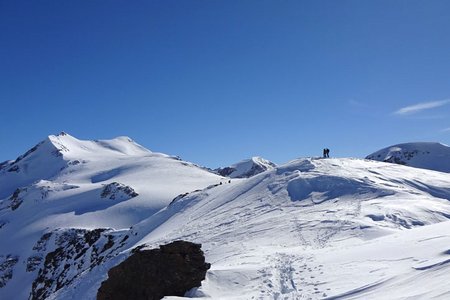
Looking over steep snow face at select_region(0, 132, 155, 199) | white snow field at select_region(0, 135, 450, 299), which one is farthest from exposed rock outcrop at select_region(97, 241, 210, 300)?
steep snow face at select_region(0, 132, 155, 199)

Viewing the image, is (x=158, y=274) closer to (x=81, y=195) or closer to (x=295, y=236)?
(x=295, y=236)

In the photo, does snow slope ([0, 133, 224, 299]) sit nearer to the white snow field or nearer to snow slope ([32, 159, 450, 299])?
the white snow field

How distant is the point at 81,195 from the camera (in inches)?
4341

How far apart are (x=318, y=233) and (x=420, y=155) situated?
168456 mm

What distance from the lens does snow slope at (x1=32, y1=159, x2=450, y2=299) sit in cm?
1312

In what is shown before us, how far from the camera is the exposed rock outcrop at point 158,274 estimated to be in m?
16.3

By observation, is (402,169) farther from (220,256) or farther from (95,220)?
(95,220)

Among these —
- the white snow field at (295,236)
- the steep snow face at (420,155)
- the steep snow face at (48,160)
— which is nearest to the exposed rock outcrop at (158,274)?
the white snow field at (295,236)

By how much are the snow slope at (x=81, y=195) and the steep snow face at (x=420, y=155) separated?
93.1 meters

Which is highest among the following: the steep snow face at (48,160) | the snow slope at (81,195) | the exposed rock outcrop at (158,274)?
the steep snow face at (48,160)

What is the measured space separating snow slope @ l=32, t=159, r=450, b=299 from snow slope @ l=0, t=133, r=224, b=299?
38195 mm

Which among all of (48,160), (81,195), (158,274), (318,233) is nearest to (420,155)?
(81,195)

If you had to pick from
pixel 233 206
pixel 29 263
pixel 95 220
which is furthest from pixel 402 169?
pixel 29 263

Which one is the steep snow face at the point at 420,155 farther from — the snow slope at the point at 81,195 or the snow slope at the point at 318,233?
the snow slope at the point at 318,233
